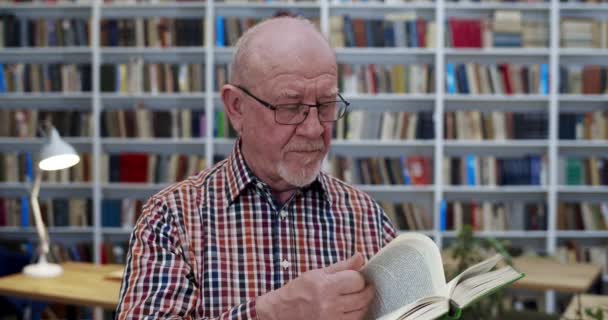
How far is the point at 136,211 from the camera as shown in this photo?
5762 millimetres

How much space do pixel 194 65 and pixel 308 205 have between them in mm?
4427

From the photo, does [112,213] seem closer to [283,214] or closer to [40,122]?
[40,122]

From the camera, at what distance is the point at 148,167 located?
5.78 m

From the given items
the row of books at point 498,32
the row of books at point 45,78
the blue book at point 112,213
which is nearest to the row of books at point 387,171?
the row of books at point 498,32

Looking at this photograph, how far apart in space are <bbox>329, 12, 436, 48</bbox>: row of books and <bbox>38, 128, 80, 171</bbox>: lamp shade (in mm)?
2804

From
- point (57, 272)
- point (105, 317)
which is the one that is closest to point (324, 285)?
point (57, 272)

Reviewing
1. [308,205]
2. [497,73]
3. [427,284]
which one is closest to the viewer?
[427,284]

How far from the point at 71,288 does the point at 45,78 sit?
3.11m

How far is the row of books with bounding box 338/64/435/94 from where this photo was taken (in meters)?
5.65

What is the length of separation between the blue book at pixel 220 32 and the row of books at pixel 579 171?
9.32ft

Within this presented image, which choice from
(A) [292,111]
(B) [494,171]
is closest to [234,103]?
(A) [292,111]

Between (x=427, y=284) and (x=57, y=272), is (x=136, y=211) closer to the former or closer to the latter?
(x=57, y=272)

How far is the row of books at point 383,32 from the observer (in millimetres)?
5637

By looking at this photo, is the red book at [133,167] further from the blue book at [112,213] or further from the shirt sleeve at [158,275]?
the shirt sleeve at [158,275]
